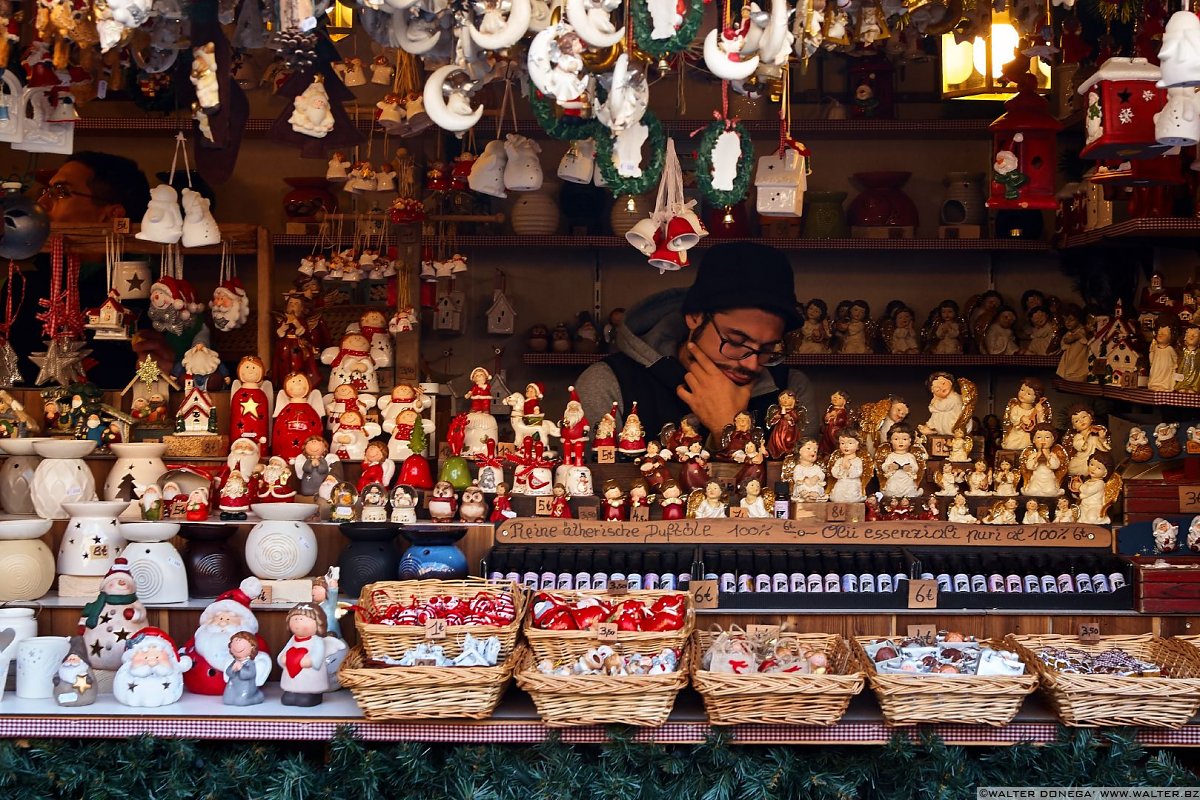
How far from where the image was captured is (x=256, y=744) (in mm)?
3355

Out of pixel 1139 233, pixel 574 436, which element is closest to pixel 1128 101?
pixel 1139 233

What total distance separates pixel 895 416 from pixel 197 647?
211 cm

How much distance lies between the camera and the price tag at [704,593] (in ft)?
12.1

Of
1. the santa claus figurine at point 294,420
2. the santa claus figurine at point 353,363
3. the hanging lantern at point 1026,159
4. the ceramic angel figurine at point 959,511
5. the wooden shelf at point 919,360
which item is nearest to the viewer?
the hanging lantern at point 1026,159

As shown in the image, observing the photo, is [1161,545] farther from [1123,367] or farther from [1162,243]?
[1162,243]

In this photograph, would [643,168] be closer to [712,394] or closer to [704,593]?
[704,593]

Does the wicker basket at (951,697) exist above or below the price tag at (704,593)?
below

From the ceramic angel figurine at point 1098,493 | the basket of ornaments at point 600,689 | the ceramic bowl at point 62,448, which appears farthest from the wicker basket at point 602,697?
the ceramic bowl at point 62,448

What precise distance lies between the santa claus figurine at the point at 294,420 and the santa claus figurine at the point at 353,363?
190mm

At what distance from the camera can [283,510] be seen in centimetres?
384

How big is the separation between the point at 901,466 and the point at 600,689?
1.28 meters

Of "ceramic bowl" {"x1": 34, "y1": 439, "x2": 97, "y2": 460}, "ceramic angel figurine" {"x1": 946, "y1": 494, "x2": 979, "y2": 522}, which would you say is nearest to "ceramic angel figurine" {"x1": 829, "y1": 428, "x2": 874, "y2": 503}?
"ceramic angel figurine" {"x1": 946, "y1": 494, "x2": 979, "y2": 522}

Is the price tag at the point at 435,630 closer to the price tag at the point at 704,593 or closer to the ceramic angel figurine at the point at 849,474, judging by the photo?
the price tag at the point at 704,593

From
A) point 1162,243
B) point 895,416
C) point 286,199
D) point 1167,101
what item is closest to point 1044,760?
point 895,416
